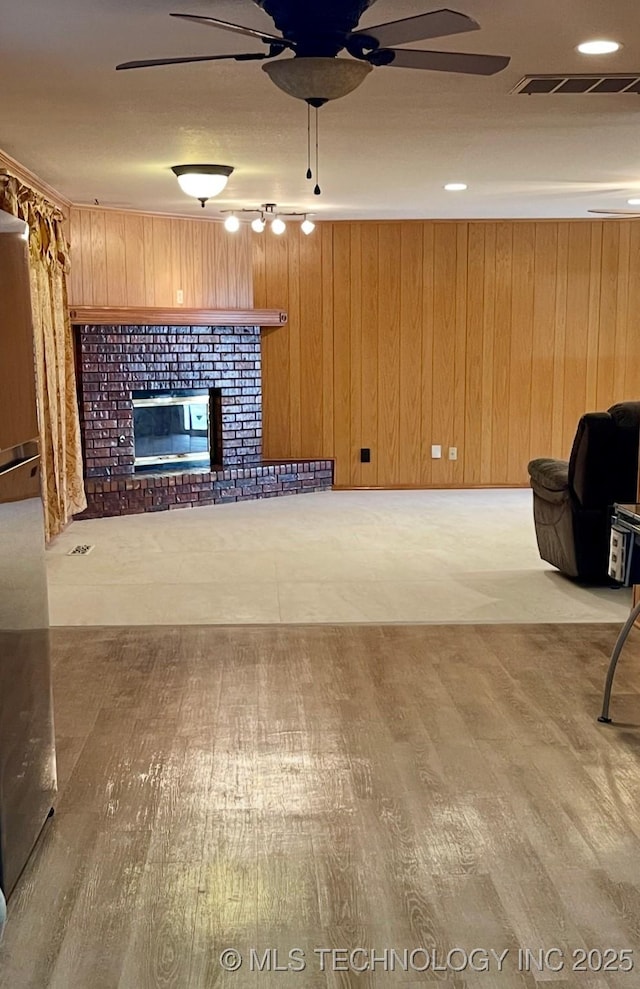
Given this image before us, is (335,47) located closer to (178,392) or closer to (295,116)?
(295,116)

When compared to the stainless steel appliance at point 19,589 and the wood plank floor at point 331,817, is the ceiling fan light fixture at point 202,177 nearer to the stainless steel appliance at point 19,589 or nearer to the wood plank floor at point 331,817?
the wood plank floor at point 331,817

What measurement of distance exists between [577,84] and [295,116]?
4.44 ft

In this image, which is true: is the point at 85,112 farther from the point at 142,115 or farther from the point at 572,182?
the point at 572,182

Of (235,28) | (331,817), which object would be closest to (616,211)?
(235,28)

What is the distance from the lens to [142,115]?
4680 mm

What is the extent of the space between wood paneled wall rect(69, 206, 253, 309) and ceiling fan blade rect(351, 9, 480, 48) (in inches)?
211

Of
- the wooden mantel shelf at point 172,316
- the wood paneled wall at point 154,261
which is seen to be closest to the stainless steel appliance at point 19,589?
the wooden mantel shelf at point 172,316

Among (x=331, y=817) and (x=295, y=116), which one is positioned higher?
(x=295, y=116)

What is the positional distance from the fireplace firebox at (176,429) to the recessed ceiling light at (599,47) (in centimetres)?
527

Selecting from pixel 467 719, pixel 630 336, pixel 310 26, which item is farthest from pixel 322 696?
pixel 630 336

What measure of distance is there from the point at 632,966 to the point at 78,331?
663 cm

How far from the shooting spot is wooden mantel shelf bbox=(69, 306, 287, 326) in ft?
25.4

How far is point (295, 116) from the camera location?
4758 mm

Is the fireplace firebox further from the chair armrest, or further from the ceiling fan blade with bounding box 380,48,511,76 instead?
the ceiling fan blade with bounding box 380,48,511,76
